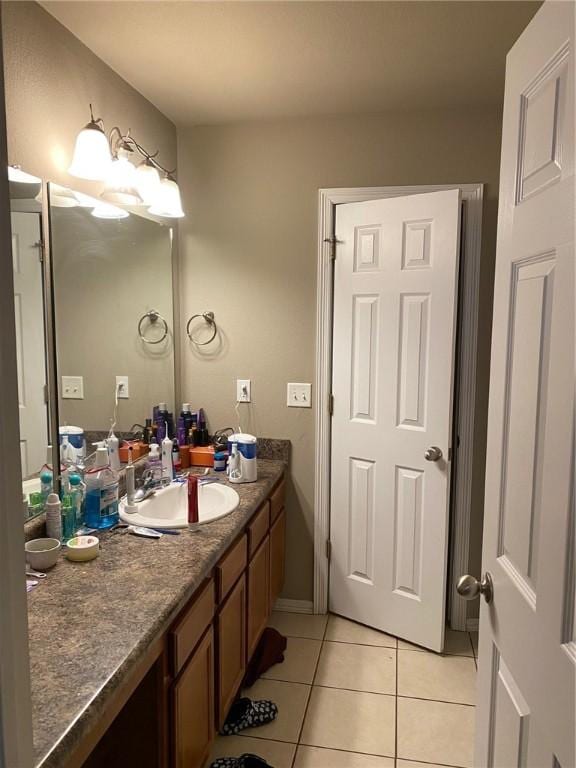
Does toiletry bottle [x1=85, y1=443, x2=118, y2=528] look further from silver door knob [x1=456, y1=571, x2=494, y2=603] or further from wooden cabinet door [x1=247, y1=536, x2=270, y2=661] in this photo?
silver door knob [x1=456, y1=571, x2=494, y2=603]

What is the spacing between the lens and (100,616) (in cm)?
138

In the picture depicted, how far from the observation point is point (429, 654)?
8.80ft

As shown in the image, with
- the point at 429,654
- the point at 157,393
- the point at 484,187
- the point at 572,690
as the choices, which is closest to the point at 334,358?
the point at 157,393

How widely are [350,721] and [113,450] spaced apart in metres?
1.41

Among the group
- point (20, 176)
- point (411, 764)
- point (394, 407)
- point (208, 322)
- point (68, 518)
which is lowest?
point (411, 764)

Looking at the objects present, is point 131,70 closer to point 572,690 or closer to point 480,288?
point 480,288

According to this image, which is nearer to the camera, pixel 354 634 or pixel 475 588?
pixel 475 588

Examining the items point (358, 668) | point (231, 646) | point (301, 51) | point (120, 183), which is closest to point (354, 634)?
point (358, 668)

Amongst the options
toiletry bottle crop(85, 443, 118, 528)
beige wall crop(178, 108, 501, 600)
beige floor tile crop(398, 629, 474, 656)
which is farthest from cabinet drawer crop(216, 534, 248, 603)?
beige floor tile crop(398, 629, 474, 656)

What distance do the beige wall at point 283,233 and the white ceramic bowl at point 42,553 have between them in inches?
56.5

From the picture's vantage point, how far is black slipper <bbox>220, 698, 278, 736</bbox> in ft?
7.03

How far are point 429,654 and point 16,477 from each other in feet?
8.37

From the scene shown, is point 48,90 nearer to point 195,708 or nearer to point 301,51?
point 301,51

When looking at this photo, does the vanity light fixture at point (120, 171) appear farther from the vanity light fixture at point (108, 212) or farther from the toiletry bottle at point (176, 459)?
the toiletry bottle at point (176, 459)
